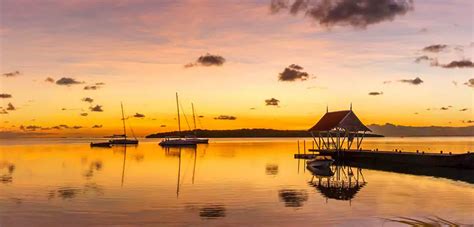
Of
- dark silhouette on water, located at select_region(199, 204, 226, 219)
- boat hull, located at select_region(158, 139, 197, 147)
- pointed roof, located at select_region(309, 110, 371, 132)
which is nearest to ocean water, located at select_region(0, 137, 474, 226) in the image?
dark silhouette on water, located at select_region(199, 204, 226, 219)

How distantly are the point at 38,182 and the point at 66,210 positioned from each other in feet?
64.4

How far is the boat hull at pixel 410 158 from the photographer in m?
58.2

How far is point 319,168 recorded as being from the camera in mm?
57969

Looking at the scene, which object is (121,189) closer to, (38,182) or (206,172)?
(38,182)

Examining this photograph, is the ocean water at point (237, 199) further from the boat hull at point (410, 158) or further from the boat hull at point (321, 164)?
the boat hull at point (410, 158)

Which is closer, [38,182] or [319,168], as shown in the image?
[38,182]

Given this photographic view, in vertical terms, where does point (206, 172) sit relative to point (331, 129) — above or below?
below

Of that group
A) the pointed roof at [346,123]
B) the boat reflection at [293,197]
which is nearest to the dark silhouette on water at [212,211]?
the boat reflection at [293,197]

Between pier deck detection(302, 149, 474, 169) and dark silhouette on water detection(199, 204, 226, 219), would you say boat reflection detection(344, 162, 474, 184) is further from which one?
dark silhouette on water detection(199, 204, 226, 219)

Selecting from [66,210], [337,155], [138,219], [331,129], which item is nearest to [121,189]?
[66,210]

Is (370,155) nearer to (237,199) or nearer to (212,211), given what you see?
(237,199)

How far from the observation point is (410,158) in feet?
219

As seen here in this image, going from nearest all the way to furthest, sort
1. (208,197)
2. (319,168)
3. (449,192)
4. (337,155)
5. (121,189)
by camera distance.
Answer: (208,197) → (449,192) → (121,189) → (319,168) → (337,155)

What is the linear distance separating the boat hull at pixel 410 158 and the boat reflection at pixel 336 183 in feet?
34.8
